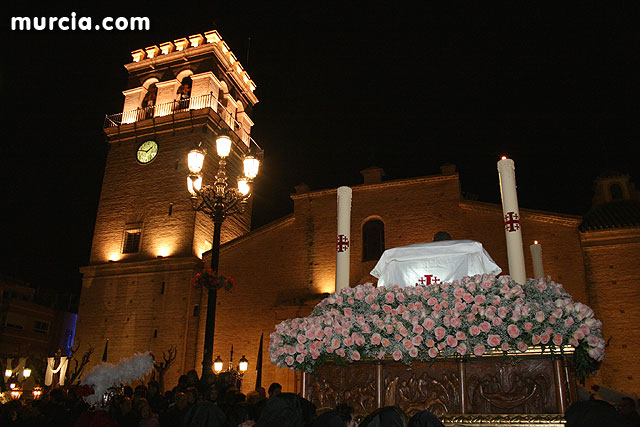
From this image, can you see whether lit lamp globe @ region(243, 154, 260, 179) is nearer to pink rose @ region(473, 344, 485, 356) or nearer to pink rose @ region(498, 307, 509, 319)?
pink rose @ region(498, 307, 509, 319)

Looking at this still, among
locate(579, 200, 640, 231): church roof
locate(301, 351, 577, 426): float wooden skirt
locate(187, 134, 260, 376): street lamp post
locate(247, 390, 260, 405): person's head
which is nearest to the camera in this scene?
locate(301, 351, 577, 426): float wooden skirt

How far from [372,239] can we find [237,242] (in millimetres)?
6259

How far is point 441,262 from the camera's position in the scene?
524 centimetres

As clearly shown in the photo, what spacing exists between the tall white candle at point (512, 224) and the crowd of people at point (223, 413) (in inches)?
51.8

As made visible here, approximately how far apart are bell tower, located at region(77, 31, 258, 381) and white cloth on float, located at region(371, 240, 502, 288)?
62.0 ft

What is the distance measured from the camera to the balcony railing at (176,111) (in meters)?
27.2

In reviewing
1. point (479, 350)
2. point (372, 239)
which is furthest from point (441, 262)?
point (372, 239)

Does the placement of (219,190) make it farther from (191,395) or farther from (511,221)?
(511,221)

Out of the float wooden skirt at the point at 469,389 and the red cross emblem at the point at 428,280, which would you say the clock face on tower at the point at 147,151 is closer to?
the red cross emblem at the point at 428,280

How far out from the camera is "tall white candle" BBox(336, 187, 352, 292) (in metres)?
5.40

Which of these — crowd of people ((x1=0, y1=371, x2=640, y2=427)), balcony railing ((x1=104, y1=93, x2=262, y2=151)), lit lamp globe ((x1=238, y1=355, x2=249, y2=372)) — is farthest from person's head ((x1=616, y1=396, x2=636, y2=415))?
balcony railing ((x1=104, y1=93, x2=262, y2=151))

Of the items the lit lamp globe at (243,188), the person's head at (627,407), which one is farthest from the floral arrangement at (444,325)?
the lit lamp globe at (243,188)

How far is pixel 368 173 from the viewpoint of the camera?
24.2m

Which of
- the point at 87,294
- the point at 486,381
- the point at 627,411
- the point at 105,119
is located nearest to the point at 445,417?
the point at 486,381
